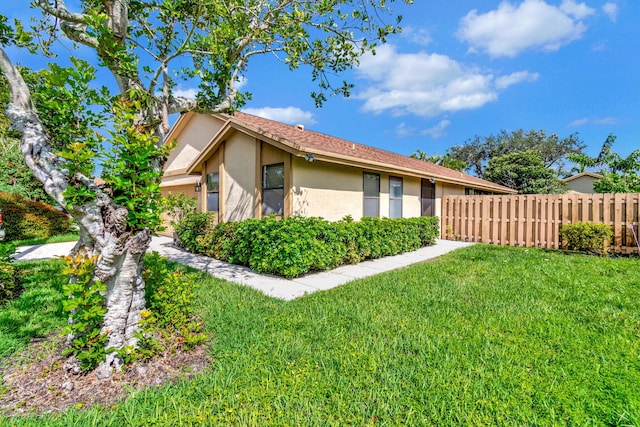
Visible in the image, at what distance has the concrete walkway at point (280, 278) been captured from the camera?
18.1 ft

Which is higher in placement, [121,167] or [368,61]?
[368,61]

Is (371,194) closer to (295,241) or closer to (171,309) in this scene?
(295,241)

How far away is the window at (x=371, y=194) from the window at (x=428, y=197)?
3.34 m

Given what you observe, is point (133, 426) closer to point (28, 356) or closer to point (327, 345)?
point (327, 345)

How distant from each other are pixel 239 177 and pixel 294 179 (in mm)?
2560

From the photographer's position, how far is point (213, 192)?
33.7 feet

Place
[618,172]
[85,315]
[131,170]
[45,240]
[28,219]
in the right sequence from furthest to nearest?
[618,172]
[28,219]
[45,240]
[131,170]
[85,315]

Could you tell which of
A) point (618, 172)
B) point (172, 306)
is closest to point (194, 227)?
point (172, 306)

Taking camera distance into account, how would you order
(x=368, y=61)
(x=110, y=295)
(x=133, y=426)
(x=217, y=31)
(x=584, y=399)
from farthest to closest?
(x=368, y=61) → (x=217, y=31) → (x=110, y=295) → (x=584, y=399) → (x=133, y=426)

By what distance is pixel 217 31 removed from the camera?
421 centimetres

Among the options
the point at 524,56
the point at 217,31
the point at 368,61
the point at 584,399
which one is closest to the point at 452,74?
the point at 524,56

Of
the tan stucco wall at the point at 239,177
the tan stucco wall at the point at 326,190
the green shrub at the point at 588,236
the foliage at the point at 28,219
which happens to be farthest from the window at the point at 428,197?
the foliage at the point at 28,219

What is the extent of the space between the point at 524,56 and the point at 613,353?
50.8 feet

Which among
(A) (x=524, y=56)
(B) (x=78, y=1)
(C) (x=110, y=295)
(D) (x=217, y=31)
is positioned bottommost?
(C) (x=110, y=295)
